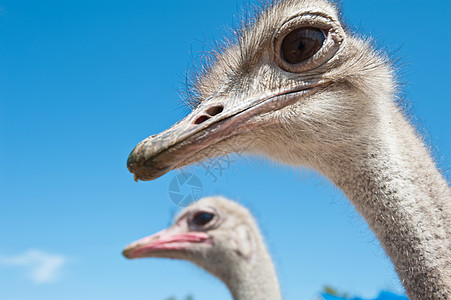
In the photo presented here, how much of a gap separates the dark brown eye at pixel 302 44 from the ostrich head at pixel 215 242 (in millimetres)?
3279

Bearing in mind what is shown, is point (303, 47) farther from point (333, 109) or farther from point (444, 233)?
point (444, 233)

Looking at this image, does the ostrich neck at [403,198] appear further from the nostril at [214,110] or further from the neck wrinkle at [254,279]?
the neck wrinkle at [254,279]

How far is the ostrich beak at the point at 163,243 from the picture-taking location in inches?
209

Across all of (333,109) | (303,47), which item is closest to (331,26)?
(303,47)

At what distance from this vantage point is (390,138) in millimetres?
2475

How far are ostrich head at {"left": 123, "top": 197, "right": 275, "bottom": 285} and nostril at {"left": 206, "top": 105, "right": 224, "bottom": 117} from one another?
3.24 meters

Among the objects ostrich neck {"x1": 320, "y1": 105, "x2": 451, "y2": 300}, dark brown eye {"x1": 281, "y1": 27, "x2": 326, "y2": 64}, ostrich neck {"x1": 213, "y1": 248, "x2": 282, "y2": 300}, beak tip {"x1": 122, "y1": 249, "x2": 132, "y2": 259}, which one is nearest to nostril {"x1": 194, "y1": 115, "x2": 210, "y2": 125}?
dark brown eye {"x1": 281, "y1": 27, "x2": 326, "y2": 64}

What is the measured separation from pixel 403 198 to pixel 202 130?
90cm

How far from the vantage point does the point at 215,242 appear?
5715mm

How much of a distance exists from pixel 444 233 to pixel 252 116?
92 centimetres

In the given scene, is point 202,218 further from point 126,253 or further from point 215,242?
point 126,253

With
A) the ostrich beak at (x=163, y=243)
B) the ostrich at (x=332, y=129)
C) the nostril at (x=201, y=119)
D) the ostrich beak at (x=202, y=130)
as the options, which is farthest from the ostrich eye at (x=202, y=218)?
the nostril at (x=201, y=119)

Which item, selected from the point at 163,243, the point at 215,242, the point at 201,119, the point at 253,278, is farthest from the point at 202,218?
the point at 201,119

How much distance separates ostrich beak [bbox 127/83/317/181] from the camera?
2076mm
